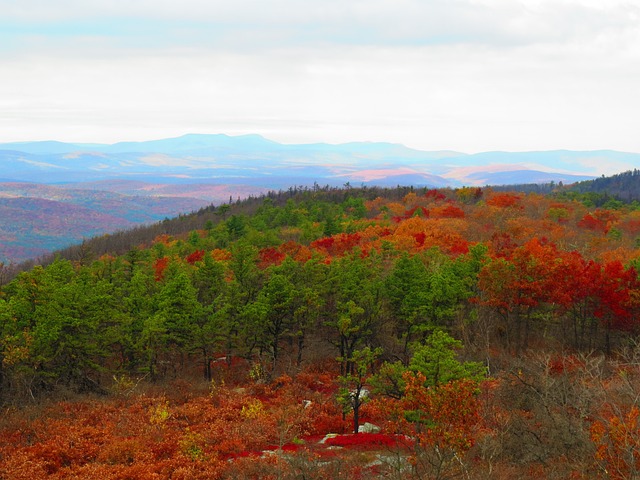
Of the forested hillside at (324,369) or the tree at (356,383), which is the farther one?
the tree at (356,383)

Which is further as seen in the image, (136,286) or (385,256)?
(385,256)

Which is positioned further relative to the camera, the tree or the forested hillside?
the tree

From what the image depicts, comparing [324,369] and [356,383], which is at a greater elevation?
[356,383]

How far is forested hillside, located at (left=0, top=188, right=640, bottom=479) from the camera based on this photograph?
19.2m

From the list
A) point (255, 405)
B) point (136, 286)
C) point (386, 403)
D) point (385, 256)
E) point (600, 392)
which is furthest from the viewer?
point (385, 256)

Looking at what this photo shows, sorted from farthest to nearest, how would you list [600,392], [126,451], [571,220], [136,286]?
[571,220] → [136,286] → [126,451] → [600,392]

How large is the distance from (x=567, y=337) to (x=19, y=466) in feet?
121

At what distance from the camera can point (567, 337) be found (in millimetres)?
40844

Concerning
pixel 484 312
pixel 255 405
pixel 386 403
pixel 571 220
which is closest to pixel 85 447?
pixel 255 405

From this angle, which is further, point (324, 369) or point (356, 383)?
point (324, 369)

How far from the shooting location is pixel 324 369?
1547 inches

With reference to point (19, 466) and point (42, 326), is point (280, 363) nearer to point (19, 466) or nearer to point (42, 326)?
point (42, 326)

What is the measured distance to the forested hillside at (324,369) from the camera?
→ 1922 cm

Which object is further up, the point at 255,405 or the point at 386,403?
the point at 386,403
